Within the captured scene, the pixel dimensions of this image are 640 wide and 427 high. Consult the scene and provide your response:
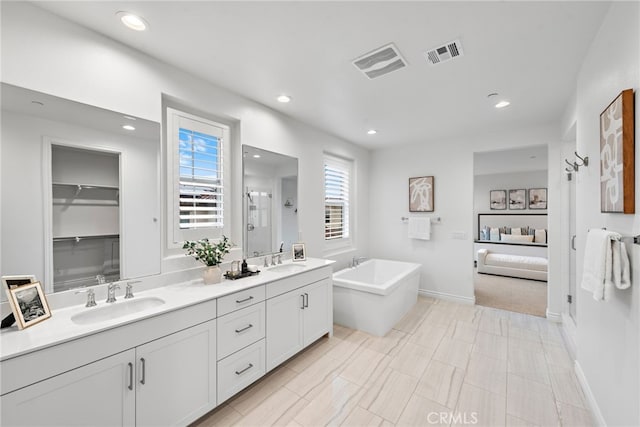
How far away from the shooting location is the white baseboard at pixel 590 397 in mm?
1591

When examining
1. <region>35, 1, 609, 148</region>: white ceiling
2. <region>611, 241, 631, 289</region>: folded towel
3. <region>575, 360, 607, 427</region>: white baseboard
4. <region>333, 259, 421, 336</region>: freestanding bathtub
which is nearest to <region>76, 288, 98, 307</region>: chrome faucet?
<region>35, 1, 609, 148</region>: white ceiling

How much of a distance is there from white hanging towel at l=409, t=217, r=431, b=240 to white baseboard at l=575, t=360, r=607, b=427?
7.14 feet

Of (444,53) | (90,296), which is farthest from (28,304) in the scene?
(444,53)

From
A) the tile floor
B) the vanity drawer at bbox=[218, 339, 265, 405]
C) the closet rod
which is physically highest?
the closet rod

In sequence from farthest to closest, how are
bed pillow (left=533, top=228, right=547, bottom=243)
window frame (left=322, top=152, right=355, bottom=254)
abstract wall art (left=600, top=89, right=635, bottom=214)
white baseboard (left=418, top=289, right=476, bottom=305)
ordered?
bed pillow (left=533, top=228, right=547, bottom=243) → white baseboard (left=418, top=289, right=476, bottom=305) → window frame (left=322, top=152, right=355, bottom=254) → abstract wall art (left=600, top=89, right=635, bottom=214)

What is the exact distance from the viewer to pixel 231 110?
2.40 meters

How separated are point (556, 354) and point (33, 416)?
12.6 ft

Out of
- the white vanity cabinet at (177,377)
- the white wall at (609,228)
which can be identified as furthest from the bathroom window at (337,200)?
the white wall at (609,228)

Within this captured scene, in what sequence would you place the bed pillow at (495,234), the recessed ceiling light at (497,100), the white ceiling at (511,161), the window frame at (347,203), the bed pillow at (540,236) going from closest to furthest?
the recessed ceiling light at (497,100), the window frame at (347,203), the white ceiling at (511,161), the bed pillow at (540,236), the bed pillow at (495,234)

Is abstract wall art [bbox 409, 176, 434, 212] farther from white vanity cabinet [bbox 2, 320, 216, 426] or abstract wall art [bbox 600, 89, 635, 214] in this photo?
white vanity cabinet [bbox 2, 320, 216, 426]

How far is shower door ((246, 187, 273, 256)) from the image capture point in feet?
8.48

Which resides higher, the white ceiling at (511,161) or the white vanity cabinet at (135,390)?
the white ceiling at (511,161)

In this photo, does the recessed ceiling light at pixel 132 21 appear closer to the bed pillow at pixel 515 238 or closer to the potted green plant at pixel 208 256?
the potted green plant at pixel 208 256

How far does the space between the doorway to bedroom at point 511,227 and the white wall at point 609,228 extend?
226cm
